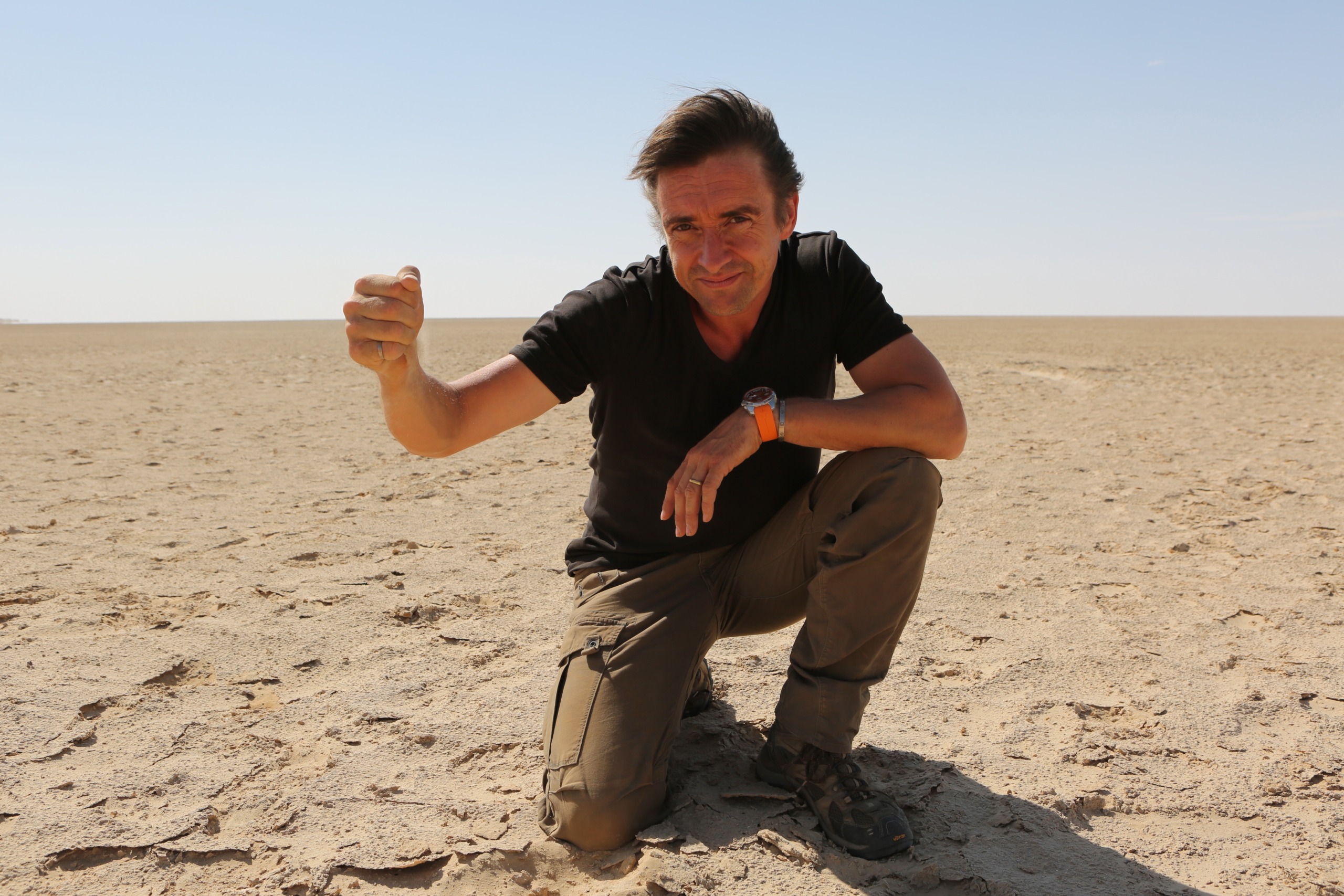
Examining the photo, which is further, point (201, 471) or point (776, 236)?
point (201, 471)

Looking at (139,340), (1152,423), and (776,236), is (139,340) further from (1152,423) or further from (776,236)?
(776,236)

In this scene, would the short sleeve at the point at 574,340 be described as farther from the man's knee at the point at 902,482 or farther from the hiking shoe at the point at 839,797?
the hiking shoe at the point at 839,797

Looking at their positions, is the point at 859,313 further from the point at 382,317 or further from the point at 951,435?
the point at 382,317

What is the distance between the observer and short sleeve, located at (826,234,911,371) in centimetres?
239

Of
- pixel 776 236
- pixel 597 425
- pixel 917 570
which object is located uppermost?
pixel 776 236

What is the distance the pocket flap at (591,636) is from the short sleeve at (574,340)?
54 centimetres

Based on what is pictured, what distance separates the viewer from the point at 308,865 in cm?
191

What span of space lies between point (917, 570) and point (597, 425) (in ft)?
2.91

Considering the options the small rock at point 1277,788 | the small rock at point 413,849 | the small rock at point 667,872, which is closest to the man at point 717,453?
the small rock at point 667,872

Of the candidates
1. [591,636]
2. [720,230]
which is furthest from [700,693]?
[720,230]

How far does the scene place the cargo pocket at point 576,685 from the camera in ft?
6.96

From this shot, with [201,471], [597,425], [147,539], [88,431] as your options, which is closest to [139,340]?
[88,431]

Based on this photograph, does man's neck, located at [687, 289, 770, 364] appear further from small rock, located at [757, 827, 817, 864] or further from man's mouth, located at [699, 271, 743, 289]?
small rock, located at [757, 827, 817, 864]

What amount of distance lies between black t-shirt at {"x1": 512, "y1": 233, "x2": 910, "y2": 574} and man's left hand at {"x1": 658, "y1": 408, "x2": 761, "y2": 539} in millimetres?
205
